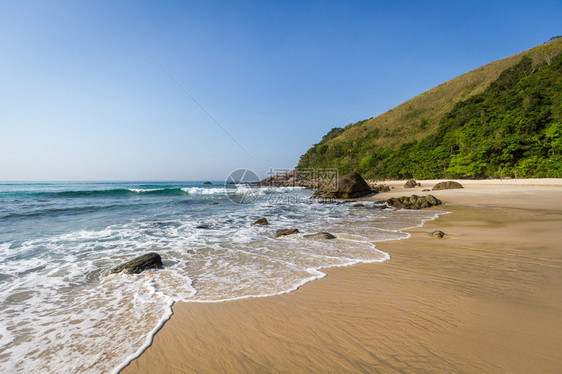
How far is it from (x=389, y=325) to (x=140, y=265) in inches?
173

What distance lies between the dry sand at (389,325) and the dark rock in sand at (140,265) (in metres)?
1.94

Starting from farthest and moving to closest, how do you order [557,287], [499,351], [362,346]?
[557,287] < [362,346] < [499,351]

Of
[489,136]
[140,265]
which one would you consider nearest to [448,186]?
[489,136]

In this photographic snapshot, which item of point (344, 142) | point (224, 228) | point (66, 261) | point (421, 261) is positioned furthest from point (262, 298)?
point (344, 142)

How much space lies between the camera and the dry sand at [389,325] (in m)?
1.85

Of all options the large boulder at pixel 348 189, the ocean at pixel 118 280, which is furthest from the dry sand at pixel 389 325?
the large boulder at pixel 348 189

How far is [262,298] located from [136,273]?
2.69m

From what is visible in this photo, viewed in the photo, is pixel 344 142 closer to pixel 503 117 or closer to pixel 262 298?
pixel 503 117

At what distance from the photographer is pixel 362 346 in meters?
2.04

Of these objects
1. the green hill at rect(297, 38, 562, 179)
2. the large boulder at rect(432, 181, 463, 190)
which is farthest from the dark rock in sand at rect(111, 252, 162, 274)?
the green hill at rect(297, 38, 562, 179)

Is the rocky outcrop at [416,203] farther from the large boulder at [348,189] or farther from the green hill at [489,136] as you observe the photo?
the green hill at [489,136]

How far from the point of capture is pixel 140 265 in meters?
4.32

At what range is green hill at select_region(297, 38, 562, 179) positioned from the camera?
23.3 m

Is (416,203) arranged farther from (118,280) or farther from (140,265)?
(118,280)
